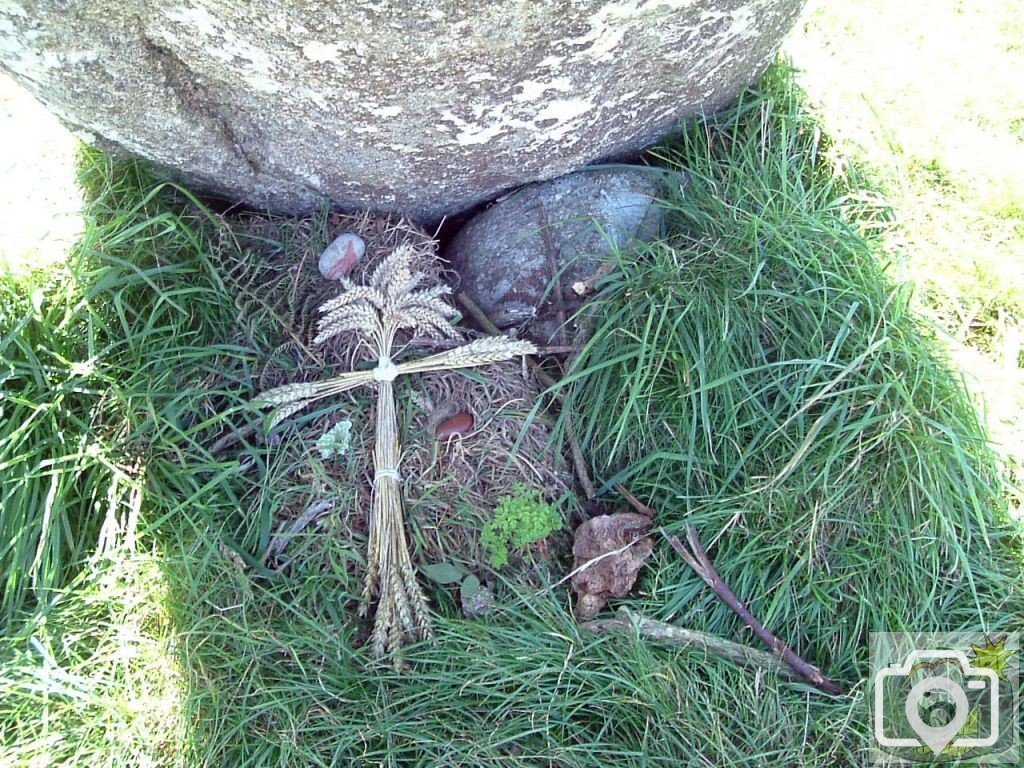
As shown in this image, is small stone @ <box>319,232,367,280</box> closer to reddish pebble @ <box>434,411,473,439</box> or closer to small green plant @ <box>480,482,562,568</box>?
reddish pebble @ <box>434,411,473,439</box>

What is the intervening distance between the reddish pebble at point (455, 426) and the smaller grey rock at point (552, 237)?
1.03 ft

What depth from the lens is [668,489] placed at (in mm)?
1801

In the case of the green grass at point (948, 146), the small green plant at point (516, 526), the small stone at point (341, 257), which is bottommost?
the small green plant at point (516, 526)

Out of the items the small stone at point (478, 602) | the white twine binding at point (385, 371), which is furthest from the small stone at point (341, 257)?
the small stone at point (478, 602)

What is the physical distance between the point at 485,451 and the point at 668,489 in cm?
45

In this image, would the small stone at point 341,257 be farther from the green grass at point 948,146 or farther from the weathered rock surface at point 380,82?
the green grass at point 948,146

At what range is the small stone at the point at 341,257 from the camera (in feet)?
6.61

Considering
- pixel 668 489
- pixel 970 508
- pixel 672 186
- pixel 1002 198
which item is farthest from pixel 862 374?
pixel 1002 198

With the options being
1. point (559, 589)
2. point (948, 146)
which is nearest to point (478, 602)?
point (559, 589)

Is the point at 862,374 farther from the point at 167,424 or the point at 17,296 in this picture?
the point at 17,296
